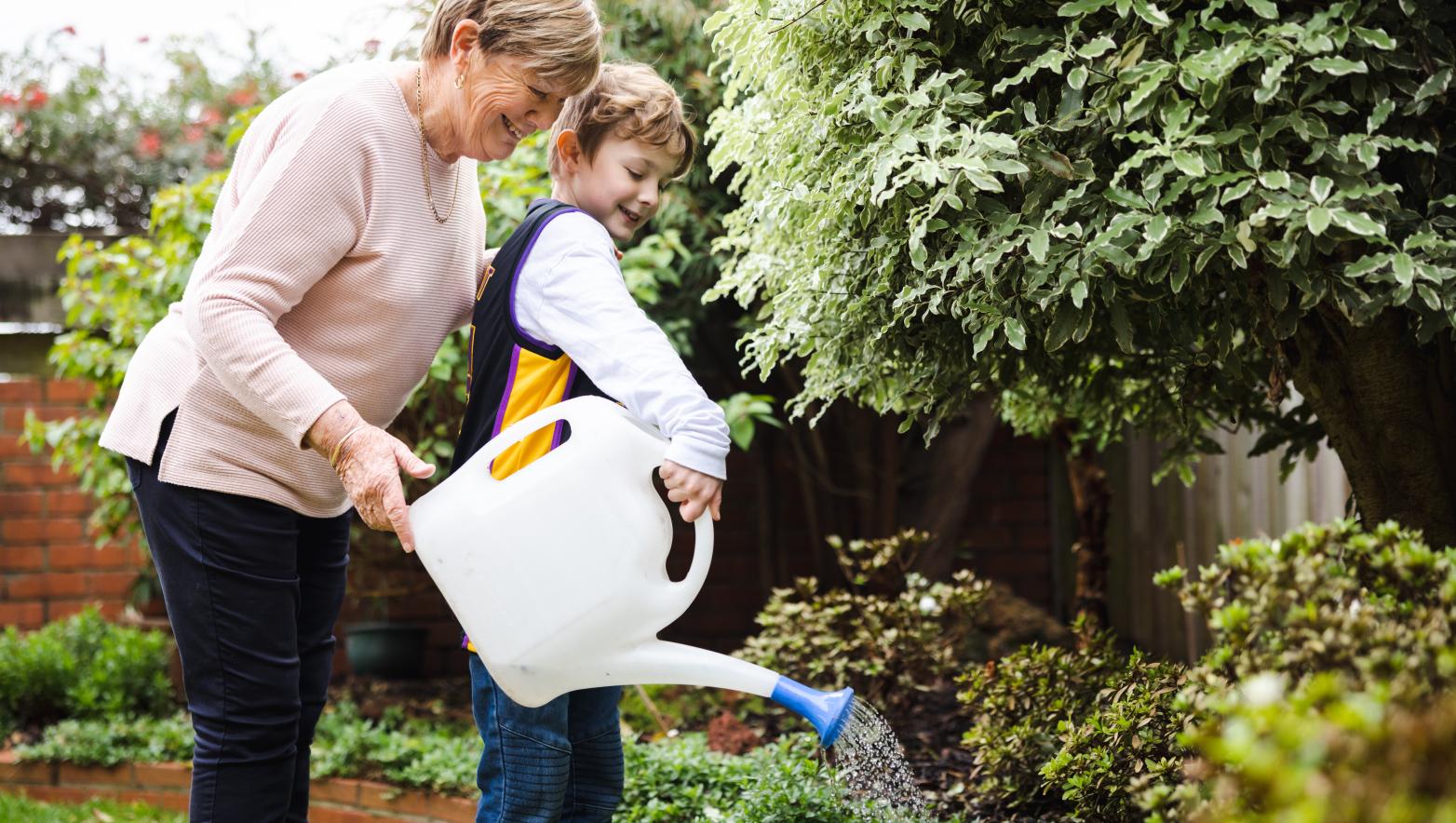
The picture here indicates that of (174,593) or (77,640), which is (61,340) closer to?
(77,640)

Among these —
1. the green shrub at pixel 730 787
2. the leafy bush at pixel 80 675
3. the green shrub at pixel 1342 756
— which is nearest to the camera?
the green shrub at pixel 1342 756

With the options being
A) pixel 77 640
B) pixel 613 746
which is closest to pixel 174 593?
pixel 613 746

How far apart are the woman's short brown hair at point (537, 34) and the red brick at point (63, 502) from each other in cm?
364

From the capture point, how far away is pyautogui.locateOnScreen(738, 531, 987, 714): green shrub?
3023mm

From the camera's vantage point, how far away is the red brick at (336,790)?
319 centimetres

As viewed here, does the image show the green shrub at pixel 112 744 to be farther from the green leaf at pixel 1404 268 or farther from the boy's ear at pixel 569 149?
the green leaf at pixel 1404 268

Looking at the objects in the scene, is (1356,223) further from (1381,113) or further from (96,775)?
(96,775)

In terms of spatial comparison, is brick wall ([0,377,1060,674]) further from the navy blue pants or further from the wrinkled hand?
the wrinkled hand

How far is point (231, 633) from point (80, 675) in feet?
8.71

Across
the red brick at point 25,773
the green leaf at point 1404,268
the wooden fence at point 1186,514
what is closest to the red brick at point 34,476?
the red brick at point 25,773

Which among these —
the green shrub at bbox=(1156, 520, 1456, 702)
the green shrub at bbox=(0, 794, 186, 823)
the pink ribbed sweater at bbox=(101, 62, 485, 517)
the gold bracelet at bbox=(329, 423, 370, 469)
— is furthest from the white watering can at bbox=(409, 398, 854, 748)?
the green shrub at bbox=(0, 794, 186, 823)

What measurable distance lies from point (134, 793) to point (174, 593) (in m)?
2.22

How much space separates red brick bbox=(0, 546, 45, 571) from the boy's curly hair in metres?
3.68

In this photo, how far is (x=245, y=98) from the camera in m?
4.83
